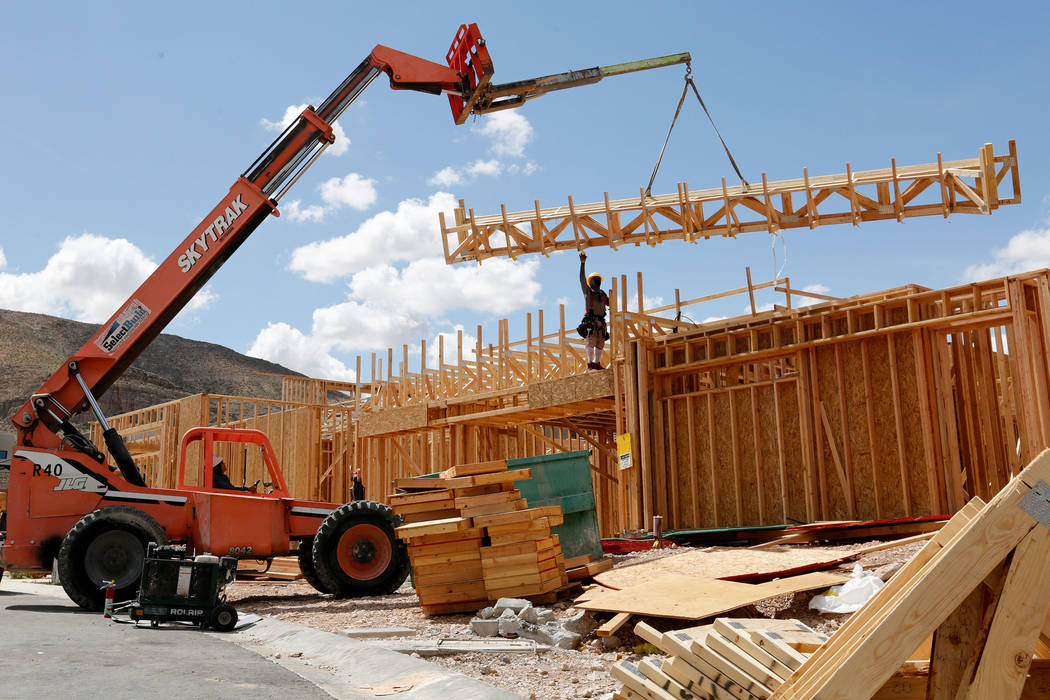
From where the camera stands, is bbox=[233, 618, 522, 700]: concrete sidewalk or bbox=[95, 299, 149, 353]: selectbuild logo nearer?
bbox=[233, 618, 522, 700]: concrete sidewalk

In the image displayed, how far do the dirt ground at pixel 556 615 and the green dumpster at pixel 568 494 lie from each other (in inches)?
28.2

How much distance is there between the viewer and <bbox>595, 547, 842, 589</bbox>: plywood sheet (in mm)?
9656

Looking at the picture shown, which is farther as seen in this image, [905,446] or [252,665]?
[905,446]

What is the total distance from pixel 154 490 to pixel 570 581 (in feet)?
19.0

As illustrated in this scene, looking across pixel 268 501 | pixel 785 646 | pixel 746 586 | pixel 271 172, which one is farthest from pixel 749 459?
pixel 785 646

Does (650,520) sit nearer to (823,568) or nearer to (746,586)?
(823,568)

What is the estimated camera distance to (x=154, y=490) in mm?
12531

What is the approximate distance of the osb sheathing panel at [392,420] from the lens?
68.2ft

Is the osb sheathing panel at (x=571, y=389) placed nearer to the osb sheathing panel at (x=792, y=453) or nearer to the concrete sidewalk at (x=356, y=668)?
the osb sheathing panel at (x=792, y=453)

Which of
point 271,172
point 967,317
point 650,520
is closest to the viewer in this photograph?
point 967,317

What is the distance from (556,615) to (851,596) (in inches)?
116

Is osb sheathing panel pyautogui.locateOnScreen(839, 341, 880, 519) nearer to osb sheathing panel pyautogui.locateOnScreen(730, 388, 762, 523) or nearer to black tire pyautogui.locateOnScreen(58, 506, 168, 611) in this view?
osb sheathing panel pyautogui.locateOnScreen(730, 388, 762, 523)

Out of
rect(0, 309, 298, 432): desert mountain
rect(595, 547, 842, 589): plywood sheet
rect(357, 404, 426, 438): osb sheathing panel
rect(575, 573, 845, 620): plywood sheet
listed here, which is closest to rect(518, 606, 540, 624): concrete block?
rect(575, 573, 845, 620): plywood sheet

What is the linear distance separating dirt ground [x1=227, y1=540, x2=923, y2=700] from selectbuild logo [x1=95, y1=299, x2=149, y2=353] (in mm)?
4131
